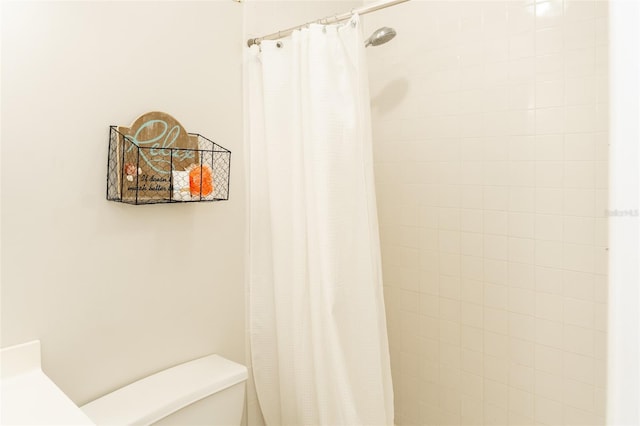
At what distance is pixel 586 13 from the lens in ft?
5.22

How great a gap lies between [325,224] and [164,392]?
2.20 feet

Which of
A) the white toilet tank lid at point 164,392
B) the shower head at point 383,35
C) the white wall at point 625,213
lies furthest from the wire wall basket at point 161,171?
the white wall at point 625,213

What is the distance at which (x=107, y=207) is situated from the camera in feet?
4.24

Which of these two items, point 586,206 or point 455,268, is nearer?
point 586,206

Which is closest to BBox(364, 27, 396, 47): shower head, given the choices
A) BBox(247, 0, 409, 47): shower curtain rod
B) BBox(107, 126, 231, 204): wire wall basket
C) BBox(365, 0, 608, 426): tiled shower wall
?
BBox(247, 0, 409, 47): shower curtain rod

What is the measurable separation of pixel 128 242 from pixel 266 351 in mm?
650

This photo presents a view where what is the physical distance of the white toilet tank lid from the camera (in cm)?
121

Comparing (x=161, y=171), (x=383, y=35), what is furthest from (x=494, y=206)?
(x=161, y=171)

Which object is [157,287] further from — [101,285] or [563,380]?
[563,380]

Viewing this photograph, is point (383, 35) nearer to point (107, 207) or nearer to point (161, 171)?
point (161, 171)

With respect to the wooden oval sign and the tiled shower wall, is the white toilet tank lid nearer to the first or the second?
the wooden oval sign

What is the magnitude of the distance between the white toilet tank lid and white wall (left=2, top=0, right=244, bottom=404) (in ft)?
0.16

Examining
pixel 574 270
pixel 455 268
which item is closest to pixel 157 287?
pixel 455 268

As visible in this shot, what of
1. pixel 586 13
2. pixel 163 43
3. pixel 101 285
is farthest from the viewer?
pixel 586 13
